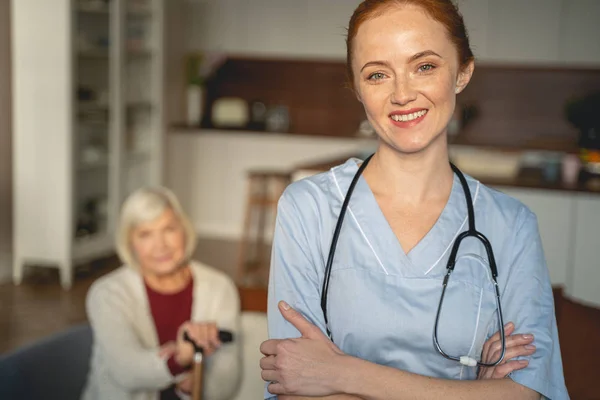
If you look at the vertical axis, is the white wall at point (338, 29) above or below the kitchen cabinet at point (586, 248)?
above

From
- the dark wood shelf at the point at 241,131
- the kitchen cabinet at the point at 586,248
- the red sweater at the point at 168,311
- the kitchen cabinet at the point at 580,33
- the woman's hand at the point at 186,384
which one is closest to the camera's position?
the woman's hand at the point at 186,384

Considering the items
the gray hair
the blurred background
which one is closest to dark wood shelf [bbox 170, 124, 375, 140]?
the blurred background

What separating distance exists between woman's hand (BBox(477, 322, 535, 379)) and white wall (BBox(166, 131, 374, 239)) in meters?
4.68

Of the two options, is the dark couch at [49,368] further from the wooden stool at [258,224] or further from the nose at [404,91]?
the wooden stool at [258,224]

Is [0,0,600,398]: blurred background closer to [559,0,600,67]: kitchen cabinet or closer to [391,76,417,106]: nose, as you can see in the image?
[559,0,600,67]: kitchen cabinet

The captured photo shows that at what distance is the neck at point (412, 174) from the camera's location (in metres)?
1.07

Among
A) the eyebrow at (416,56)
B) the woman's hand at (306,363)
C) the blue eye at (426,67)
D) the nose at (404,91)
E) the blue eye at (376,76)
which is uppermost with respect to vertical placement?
the eyebrow at (416,56)

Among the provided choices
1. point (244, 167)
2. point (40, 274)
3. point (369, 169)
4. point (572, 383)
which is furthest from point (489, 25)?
point (369, 169)

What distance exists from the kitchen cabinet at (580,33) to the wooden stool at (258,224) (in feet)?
6.69

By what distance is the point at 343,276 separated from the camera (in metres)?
1.06

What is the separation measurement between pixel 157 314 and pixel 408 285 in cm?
112

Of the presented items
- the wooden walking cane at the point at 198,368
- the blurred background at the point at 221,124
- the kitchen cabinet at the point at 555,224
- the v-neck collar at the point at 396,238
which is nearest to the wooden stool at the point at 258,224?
the blurred background at the point at 221,124

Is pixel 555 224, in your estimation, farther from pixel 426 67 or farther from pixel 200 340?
pixel 426 67

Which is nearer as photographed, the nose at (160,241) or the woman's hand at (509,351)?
the woman's hand at (509,351)
